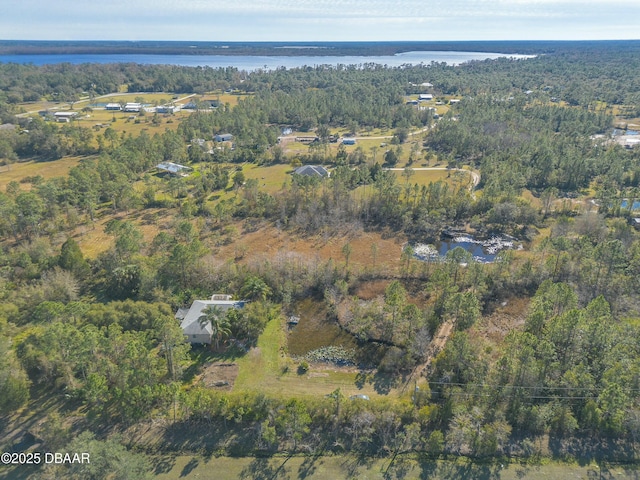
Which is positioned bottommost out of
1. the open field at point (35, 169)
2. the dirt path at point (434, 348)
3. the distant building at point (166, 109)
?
the dirt path at point (434, 348)

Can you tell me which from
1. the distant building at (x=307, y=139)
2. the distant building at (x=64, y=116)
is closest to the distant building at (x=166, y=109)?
the distant building at (x=64, y=116)

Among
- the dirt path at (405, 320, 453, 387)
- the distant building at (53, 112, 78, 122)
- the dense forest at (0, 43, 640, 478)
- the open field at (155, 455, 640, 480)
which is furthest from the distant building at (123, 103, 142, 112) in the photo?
the open field at (155, 455, 640, 480)

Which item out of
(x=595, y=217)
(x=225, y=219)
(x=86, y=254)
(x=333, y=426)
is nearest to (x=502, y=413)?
(x=333, y=426)

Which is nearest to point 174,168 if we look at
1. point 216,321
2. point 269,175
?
point 269,175

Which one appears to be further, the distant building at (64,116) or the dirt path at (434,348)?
the distant building at (64,116)

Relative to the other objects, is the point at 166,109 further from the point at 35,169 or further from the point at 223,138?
the point at 35,169

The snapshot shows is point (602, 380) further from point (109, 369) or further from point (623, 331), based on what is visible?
point (109, 369)

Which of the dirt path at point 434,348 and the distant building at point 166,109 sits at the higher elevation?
the distant building at point 166,109

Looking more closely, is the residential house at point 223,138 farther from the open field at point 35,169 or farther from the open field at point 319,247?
the open field at point 319,247
